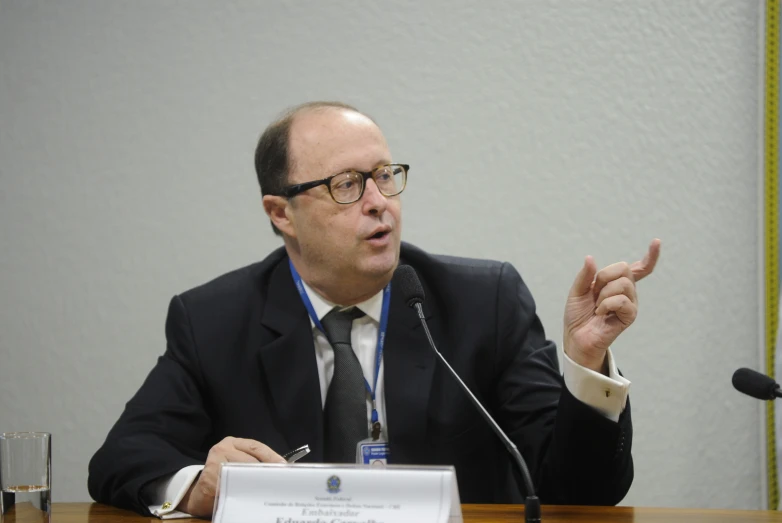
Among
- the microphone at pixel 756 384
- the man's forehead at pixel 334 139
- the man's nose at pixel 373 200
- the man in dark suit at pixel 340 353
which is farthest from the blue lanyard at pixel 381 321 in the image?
the microphone at pixel 756 384

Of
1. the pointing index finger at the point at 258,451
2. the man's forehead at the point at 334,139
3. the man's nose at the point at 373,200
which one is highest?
the man's forehead at the point at 334,139

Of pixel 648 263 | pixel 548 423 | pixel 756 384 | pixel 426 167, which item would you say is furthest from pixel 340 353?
pixel 426 167

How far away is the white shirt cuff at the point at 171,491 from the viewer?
1604 mm

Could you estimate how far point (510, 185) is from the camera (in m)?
3.02

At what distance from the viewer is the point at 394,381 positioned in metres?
2.02

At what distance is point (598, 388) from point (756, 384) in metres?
0.29

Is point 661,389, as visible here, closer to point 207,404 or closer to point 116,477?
point 207,404

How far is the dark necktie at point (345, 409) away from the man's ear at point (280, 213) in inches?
14.9

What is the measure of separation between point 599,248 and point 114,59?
1.99 metres

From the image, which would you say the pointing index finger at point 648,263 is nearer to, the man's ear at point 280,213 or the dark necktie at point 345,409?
the dark necktie at point 345,409

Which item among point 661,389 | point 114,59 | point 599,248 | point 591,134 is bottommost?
point 661,389

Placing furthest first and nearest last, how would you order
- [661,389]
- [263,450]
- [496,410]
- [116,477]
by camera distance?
[661,389] → [496,410] → [116,477] → [263,450]

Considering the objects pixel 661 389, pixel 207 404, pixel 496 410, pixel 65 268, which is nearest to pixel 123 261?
pixel 65 268

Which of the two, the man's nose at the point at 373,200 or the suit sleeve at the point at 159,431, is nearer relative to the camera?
the suit sleeve at the point at 159,431
